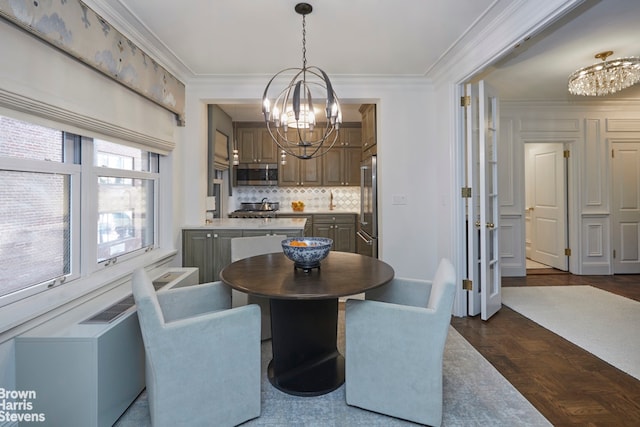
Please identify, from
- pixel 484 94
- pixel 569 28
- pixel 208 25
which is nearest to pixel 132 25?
pixel 208 25

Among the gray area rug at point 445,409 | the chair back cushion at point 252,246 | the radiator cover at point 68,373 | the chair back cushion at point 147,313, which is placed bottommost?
the gray area rug at point 445,409

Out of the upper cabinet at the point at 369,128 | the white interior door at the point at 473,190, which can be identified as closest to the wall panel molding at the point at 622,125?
the white interior door at the point at 473,190

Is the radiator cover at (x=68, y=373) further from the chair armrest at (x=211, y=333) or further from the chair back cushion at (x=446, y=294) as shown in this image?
the chair back cushion at (x=446, y=294)

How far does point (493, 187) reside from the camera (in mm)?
3076

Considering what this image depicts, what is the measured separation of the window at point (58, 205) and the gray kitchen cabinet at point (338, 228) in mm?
3301

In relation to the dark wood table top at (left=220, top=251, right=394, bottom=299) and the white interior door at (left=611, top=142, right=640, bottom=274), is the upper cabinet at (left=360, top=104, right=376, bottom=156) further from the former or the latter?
the white interior door at (left=611, top=142, right=640, bottom=274)

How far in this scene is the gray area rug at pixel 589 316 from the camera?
2.36 meters

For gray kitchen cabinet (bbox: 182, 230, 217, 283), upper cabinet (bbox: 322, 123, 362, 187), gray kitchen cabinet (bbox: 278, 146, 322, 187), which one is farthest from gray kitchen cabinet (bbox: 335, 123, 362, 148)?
gray kitchen cabinet (bbox: 182, 230, 217, 283)

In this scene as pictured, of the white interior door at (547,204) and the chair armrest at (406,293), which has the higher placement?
the white interior door at (547,204)

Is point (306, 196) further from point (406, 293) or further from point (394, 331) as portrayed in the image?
point (394, 331)

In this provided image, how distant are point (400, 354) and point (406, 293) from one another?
455 mm

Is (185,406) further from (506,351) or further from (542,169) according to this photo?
(542,169)

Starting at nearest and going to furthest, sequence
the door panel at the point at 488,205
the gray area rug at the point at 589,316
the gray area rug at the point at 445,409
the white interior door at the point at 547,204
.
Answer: the gray area rug at the point at 445,409 < the gray area rug at the point at 589,316 < the door panel at the point at 488,205 < the white interior door at the point at 547,204

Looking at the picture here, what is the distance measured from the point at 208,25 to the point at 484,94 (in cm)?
245
